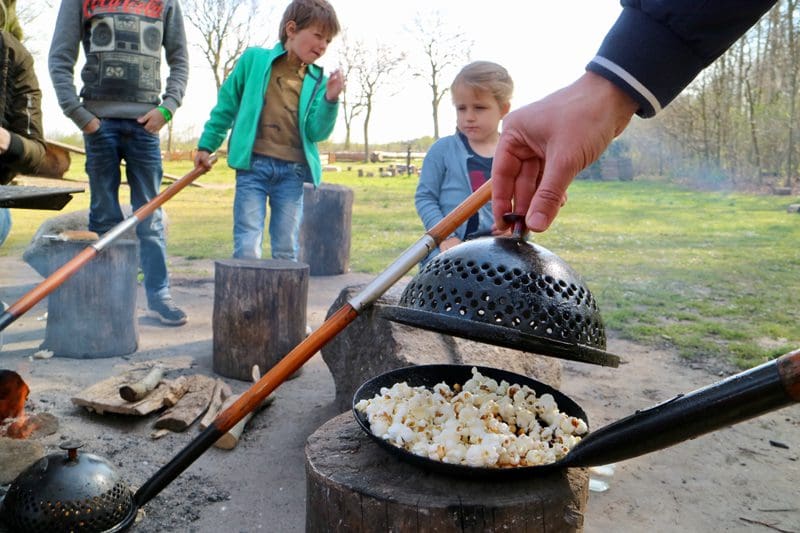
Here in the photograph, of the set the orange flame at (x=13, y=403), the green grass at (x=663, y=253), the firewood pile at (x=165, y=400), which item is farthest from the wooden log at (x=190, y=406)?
the green grass at (x=663, y=253)

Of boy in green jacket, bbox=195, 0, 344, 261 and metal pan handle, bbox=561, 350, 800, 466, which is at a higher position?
boy in green jacket, bbox=195, 0, 344, 261

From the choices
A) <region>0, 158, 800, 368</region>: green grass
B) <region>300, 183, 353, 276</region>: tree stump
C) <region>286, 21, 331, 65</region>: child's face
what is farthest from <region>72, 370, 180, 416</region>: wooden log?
<region>300, 183, 353, 276</region>: tree stump

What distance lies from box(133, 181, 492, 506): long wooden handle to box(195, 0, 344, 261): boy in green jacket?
8.95 ft

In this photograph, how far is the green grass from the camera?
6.07 m

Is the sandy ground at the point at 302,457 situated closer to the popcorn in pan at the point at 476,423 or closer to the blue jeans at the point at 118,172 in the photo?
the blue jeans at the point at 118,172

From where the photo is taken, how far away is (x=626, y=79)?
150 centimetres

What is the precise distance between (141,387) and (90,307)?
1.30 m

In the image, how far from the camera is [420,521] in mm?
1637

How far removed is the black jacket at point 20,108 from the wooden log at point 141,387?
147 centimetres

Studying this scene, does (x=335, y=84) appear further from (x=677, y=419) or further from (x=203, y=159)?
(x=677, y=419)

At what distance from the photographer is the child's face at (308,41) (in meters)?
5.00

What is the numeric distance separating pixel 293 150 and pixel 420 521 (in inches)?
163

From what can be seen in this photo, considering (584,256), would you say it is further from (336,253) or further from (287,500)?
(287,500)

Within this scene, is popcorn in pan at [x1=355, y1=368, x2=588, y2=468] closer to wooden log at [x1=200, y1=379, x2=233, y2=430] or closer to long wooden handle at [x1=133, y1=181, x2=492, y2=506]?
long wooden handle at [x1=133, y1=181, x2=492, y2=506]
